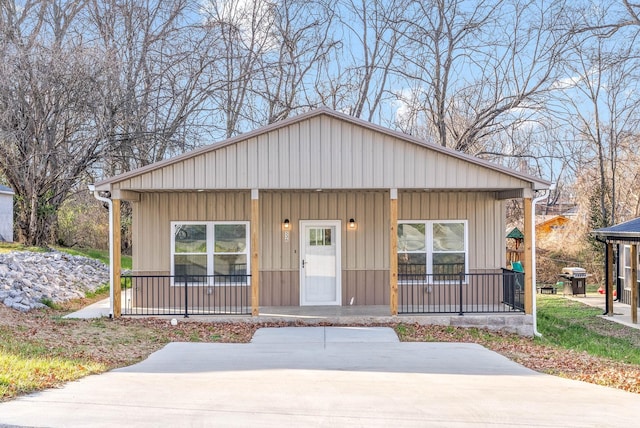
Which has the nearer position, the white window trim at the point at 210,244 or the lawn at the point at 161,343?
the lawn at the point at 161,343

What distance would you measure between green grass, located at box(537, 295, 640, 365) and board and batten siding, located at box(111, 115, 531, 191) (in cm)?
338

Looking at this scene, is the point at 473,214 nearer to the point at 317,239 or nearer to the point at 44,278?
the point at 317,239

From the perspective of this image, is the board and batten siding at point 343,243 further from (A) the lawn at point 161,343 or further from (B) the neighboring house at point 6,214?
(B) the neighboring house at point 6,214

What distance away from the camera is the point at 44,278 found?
590 inches

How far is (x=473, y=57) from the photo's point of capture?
22734 millimetres

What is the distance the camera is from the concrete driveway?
5176mm

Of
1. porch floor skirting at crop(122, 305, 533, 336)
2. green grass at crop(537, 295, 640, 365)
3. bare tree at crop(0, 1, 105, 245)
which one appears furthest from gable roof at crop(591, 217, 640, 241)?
bare tree at crop(0, 1, 105, 245)

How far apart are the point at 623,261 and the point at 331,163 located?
37.0 feet

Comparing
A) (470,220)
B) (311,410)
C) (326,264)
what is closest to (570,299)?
(470,220)

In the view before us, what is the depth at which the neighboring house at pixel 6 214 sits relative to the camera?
2180 cm

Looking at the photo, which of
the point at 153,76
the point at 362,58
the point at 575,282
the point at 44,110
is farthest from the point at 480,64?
the point at 44,110

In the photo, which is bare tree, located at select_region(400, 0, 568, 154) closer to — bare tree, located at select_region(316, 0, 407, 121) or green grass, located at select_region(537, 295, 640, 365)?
bare tree, located at select_region(316, 0, 407, 121)

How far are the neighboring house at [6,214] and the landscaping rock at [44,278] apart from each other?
4024mm

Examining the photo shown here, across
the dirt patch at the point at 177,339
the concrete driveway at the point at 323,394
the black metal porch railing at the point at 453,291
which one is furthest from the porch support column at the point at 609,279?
the concrete driveway at the point at 323,394
